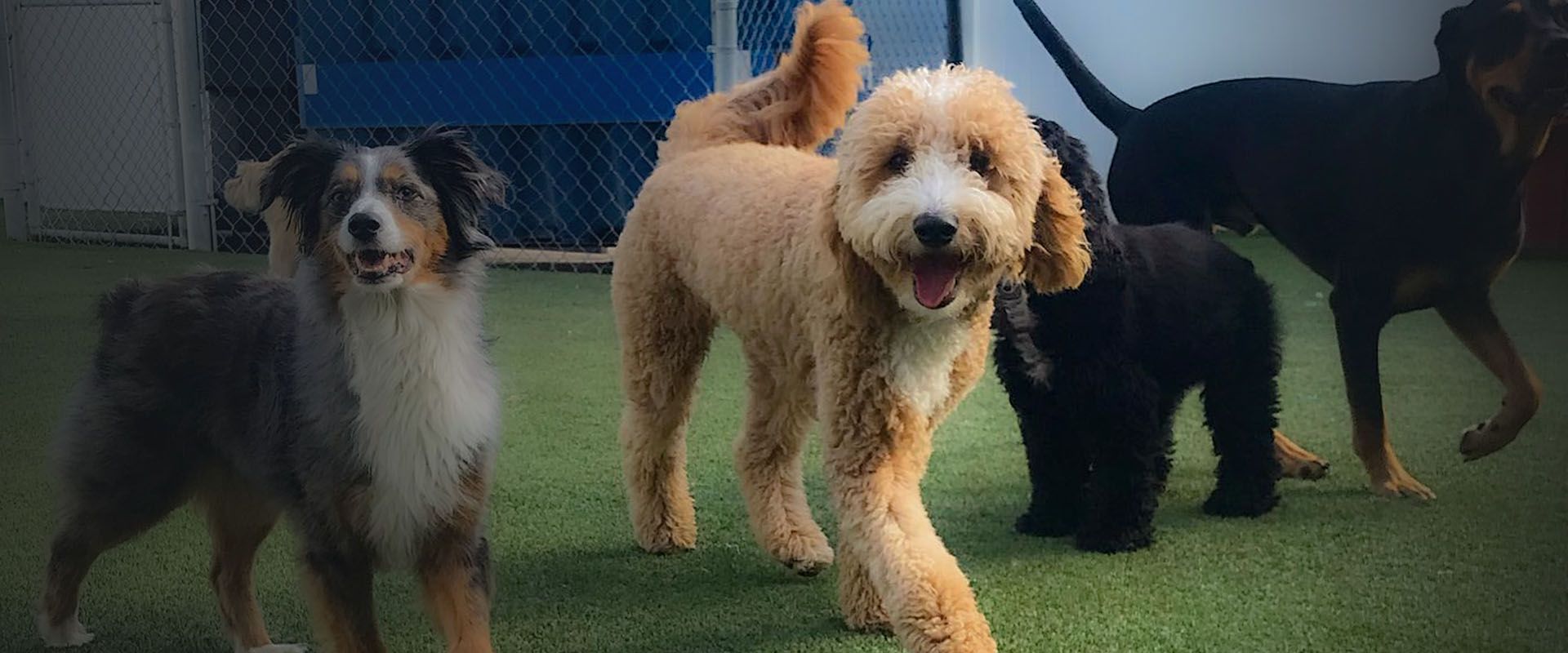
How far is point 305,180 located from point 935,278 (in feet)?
2.57

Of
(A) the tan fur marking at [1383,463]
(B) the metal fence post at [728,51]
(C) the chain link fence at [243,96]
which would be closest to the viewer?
(C) the chain link fence at [243,96]

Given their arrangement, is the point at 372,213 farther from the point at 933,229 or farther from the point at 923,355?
the point at 923,355

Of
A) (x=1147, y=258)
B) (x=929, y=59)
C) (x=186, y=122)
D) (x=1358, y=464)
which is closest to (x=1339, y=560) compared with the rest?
(x=1358, y=464)

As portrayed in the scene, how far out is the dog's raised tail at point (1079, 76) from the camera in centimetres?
195

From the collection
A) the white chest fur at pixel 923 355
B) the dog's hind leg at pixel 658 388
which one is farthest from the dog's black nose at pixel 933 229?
the dog's hind leg at pixel 658 388

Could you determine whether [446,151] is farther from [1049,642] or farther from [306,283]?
[1049,642]

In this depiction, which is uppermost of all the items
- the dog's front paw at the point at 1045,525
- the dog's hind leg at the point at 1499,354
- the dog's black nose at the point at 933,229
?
the dog's black nose at the point at 933,229

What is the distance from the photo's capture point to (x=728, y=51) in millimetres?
2377

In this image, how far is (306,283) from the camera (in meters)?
1.63

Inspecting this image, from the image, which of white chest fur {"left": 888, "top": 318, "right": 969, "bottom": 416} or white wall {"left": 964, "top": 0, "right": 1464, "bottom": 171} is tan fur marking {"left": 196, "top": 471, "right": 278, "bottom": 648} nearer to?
white chest fur {"left": 888, "top": 318, "right": 969, "bottom": 416}

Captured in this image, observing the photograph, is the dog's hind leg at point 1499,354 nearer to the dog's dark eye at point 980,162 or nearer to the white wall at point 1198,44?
the white wall at point 1198,44

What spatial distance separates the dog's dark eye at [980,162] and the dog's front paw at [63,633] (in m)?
1.39

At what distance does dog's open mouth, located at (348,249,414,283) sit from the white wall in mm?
938

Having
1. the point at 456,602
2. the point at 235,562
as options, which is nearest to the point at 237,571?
the point at 235,562
